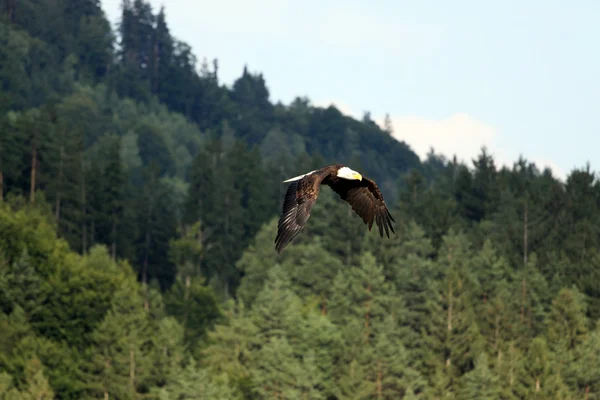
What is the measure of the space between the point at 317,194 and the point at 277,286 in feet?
229

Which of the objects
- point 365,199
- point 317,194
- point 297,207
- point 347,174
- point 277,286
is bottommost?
point 277,286

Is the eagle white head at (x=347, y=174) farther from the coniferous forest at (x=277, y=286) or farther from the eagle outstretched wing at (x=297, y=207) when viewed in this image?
the coniferous forest at (x=277, y=286)

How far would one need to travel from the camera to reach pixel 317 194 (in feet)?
57.7

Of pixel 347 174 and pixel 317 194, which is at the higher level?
pixel 347 174

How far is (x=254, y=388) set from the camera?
73.6 metres

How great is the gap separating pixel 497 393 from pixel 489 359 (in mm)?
8142

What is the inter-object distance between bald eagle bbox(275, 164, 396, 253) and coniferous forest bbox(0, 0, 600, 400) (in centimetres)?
4933

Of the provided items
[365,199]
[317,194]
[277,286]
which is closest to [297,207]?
[317,194]

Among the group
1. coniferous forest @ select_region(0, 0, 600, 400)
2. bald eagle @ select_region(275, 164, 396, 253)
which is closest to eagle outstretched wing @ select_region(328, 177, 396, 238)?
bald eagle @ select_region(275, 164, 396, 253)

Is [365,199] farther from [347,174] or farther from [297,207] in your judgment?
[297,207]

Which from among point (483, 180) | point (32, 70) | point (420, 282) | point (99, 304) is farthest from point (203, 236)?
point (32, 70)

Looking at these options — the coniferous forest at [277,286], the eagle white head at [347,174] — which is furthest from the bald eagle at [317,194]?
the coniferous forest at [277,286]

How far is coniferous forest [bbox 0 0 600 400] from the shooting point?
246 ft

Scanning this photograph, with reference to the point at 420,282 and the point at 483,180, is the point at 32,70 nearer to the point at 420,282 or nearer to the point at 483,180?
the point at 483,180
